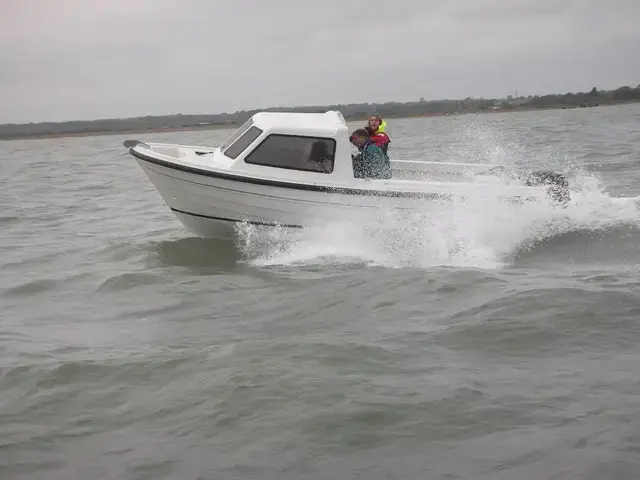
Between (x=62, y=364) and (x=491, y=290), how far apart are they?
175 inches

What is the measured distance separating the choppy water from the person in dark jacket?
2.81 feet

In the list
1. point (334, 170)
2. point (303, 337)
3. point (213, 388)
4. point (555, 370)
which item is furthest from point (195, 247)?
point (555, 370)

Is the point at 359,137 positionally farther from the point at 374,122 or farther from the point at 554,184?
the point at 554,184

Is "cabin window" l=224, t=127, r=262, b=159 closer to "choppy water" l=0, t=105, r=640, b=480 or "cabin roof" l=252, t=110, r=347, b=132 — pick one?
"cabin roof" l=252, t=110, r=347, b=132

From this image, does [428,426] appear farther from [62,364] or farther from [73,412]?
[62,364]

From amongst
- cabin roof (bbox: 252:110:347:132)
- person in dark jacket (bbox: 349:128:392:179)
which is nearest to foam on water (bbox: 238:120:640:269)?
person in dark jacket (bbox: 349:128:392:179)

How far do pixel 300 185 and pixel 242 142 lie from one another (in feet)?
4.17

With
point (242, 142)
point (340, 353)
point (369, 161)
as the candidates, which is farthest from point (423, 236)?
point (340, 353)

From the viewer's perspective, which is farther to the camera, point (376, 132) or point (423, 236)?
point (376, 132)

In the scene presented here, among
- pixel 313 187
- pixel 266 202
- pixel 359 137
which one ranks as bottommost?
pixel 266 202

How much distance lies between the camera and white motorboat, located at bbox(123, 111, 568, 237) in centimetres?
972

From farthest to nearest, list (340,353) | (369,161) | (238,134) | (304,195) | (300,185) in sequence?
(238,134), (369,161), (304,195), (300,185), (340,353)

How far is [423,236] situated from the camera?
9.78 metres

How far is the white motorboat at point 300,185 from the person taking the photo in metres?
9.72
